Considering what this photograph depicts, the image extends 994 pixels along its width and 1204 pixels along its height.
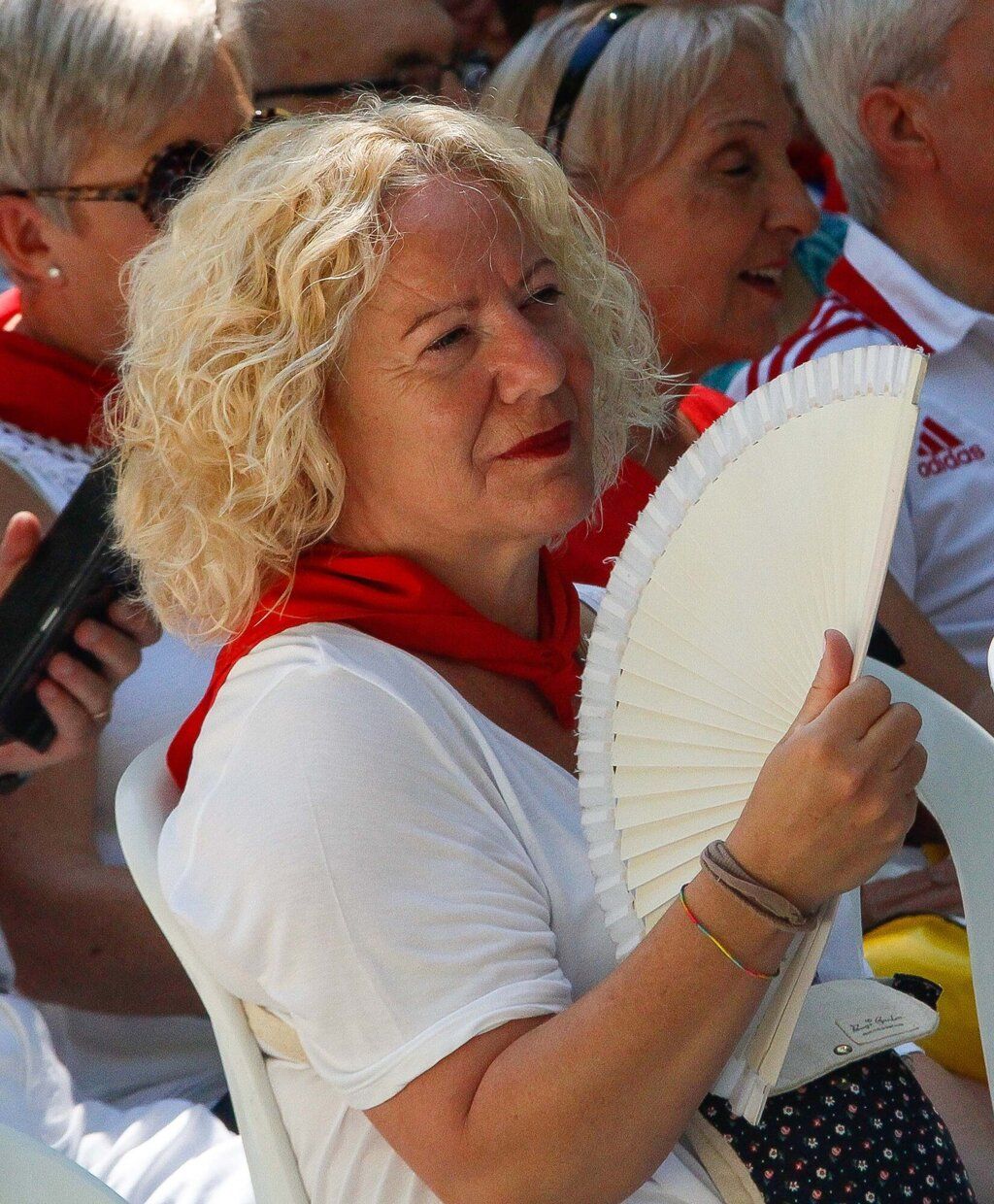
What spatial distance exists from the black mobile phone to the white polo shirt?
4.23 feet

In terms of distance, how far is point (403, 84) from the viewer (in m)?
2.77

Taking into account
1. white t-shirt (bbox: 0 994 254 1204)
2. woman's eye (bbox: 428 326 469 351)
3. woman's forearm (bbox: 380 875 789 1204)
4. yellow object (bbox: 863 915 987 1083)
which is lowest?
yellow object (bbox: 863 915 987 1083)

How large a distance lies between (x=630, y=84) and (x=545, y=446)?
1.39m

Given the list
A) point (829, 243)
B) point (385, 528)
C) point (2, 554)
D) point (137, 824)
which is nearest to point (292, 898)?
point (137, 824)

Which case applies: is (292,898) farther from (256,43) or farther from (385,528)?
(256,43)

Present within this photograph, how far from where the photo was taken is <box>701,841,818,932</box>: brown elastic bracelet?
1.22 meters

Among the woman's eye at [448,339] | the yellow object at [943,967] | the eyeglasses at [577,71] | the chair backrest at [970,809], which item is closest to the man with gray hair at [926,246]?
the eyeglasses at [577,71]

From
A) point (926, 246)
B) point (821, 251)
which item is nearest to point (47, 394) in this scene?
point (926, 246)

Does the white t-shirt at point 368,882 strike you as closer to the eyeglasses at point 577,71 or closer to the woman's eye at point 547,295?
the woman's eye at point 547,295

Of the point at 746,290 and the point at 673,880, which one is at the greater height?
the point at 673,880

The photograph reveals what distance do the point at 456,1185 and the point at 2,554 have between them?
99 cm

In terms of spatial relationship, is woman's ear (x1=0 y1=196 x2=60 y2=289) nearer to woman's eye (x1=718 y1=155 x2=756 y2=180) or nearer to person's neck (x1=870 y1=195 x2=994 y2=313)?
woman's eye (x1=718 y1=155 x2=756 y2=180)

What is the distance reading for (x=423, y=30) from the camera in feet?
9.57

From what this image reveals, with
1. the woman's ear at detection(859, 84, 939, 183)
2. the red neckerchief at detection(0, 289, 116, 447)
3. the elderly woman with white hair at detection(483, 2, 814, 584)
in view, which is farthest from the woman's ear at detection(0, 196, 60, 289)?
the woman's ear at detection(859, 84, 939, 183)
